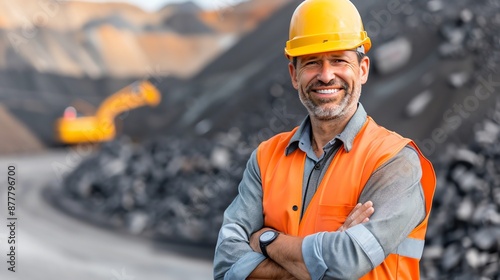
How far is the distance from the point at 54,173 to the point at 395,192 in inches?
493

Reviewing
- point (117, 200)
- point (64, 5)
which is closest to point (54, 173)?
point (117, 200)

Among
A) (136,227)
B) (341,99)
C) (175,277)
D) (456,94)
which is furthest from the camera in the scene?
(136,227)

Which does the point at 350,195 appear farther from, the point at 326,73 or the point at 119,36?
the point at 119,36

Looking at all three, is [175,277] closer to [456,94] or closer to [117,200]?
[117,200]

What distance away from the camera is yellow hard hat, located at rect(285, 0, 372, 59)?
6.59 feet

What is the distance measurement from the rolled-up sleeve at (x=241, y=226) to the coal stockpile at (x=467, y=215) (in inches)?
146

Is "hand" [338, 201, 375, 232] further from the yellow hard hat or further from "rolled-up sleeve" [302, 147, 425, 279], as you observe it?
the yellow hard hat

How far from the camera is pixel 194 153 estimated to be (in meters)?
9.55

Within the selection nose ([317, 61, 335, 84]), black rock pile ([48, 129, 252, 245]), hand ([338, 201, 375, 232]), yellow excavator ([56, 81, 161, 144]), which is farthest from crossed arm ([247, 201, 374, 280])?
yellow excavator ([56, 81, 161, 144])

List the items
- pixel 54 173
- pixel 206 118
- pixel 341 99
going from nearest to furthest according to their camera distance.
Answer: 1. pixel 341 99
2. pixel 206 118
3. pixel 54 173

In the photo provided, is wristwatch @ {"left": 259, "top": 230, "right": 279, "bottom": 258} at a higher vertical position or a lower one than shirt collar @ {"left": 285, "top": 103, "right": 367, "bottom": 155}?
lower

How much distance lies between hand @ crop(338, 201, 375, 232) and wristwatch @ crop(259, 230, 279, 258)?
22 cm

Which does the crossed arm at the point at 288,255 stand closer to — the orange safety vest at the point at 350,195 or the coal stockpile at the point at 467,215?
the orange safety vest at the point at 350,195

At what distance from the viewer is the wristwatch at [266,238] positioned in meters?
2.01
